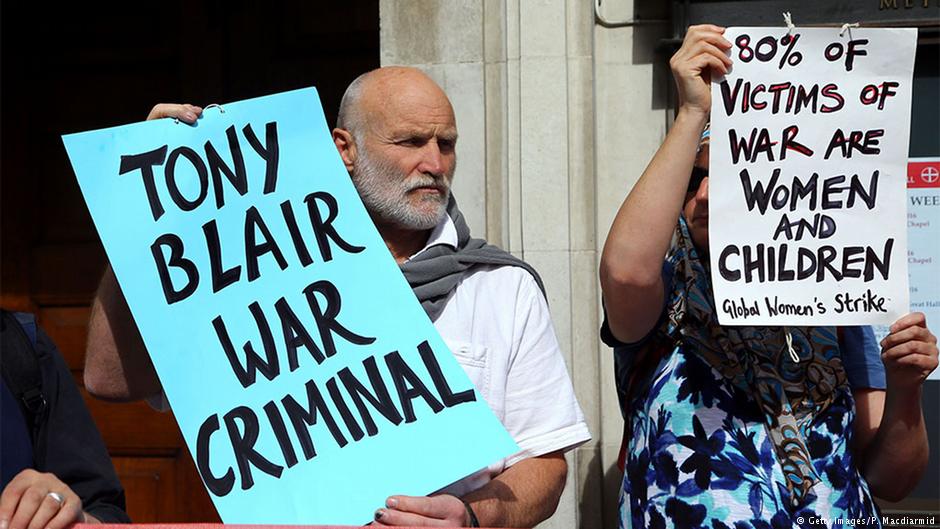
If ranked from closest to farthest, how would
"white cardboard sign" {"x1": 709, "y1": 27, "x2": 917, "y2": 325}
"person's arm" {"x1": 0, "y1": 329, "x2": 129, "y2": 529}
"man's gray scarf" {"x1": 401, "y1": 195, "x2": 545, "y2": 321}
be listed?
"person's arm" {"x1": 0, "y1": 329, "x2": 129, "y2": 529}, "man's gray scarf" {"x1": 401, "y1": 195, "x2": 545, "y2": 321}, "white cardboard sign" {"x1": 709, "y1": 27, "x2": 917, "y2": 325}

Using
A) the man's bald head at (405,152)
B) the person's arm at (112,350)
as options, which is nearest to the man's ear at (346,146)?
the man's bald head at (405,152)

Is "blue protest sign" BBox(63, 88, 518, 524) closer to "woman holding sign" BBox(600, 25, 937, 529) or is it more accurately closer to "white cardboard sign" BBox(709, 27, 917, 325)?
"woman holding sign" BBox(600, 25, 937, 529)

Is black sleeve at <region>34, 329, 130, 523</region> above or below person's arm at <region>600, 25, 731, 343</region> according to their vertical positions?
below

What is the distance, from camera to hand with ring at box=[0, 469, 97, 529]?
209cm

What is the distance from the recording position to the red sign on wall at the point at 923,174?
4266 mm

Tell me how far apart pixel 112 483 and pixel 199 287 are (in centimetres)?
42

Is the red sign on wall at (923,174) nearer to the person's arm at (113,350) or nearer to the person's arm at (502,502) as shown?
the person's arm at (502,502)

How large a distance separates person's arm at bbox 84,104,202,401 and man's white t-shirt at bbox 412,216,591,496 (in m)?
0.63

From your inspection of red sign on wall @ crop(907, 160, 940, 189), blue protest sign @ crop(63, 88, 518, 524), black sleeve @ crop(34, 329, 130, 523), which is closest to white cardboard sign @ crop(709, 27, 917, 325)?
blue protest sign @ crop(63, 88, 518, 524)

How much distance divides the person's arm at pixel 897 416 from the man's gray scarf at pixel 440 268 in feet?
2.58

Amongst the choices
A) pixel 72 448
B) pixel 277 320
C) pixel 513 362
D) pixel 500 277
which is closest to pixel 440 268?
pixel 500 277

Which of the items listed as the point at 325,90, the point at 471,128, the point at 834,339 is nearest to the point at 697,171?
the point at 834,339

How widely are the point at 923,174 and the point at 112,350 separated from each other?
2.88 metres

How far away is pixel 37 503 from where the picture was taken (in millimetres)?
2111
